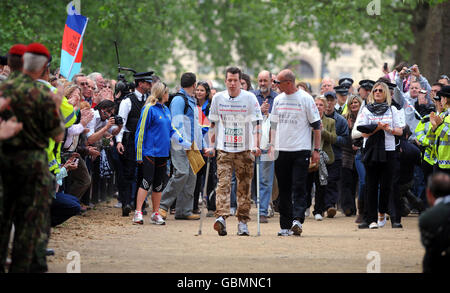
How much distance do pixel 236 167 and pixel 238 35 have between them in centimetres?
3065

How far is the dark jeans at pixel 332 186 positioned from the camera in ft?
56.0

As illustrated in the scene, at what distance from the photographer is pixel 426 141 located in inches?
585

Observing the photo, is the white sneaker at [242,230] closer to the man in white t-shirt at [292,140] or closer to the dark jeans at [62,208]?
the man in white t-shirt at [292,140]

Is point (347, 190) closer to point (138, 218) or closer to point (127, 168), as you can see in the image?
point (127, 168)

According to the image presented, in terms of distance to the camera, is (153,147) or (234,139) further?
(153,147)

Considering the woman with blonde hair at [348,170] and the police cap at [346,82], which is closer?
the woman with blonde hair at [348,170]

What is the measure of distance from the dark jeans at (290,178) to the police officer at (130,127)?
400 centimetres

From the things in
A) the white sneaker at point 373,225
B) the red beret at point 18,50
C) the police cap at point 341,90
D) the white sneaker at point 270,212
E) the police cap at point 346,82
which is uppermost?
the police cap at point 346,82

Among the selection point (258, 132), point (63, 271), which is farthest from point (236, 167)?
point (63, 271)

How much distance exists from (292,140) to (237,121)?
2.62 ft

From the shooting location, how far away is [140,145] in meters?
14.6

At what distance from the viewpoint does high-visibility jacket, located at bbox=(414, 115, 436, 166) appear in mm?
14789

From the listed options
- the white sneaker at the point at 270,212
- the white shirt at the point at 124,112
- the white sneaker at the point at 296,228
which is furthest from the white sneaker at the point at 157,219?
the white sneaker at the point at 296,228

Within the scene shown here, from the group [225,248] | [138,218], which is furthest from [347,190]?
[225,248]
